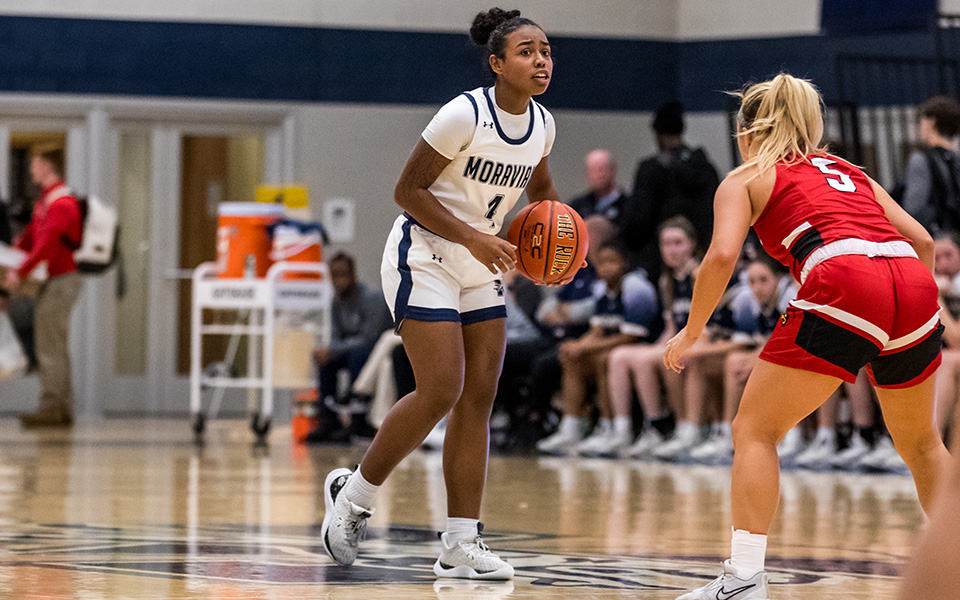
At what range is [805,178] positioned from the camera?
10.6 ft

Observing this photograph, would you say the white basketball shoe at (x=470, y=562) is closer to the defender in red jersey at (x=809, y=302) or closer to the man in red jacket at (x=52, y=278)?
the defender in red jersey at (x=809, y=302)

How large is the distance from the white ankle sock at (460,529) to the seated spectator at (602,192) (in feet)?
19.2

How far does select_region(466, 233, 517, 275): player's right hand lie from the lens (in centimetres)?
343

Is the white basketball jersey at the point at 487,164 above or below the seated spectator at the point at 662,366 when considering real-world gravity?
above

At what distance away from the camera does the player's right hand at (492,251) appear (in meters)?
3.43

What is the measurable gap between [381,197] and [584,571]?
9.36 meters

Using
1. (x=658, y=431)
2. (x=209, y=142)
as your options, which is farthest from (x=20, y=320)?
(x=658, y=431)

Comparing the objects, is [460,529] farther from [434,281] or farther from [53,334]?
[53,334]

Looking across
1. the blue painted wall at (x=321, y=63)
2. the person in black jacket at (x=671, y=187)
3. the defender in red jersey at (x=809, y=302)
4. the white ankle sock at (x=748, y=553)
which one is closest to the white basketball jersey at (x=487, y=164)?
the defender in red jersey at (x=809, y=302)

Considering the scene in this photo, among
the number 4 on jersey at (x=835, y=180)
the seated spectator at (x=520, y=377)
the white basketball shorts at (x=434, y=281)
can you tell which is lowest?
the seated spectator at (x=520, y=377)

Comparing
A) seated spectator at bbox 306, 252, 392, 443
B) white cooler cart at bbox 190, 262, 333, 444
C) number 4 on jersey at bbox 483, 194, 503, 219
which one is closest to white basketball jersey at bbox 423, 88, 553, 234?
number 4 on jersey at bbox 483, 194, 503, 219

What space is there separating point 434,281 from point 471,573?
81 cm

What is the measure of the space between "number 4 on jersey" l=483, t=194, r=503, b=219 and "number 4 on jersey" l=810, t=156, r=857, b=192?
890 millimetres

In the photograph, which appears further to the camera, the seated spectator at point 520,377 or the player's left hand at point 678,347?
the seated spectator at point 520,377
